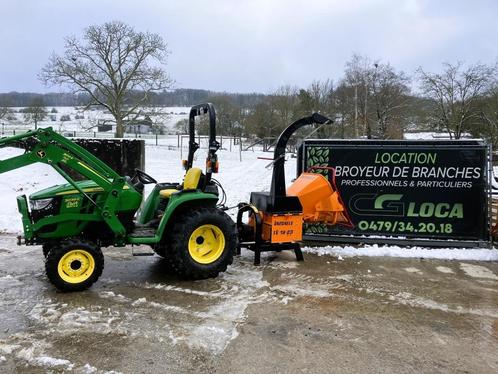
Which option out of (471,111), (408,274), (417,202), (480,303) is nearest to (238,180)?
(417,202)

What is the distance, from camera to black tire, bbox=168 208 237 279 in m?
5.72

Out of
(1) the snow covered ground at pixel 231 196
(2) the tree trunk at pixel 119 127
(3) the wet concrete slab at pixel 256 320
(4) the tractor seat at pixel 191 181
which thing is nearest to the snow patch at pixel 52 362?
(3) the wet concrete slab at pixel 256 320

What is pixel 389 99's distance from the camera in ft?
149

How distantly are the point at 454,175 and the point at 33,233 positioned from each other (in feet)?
20.9

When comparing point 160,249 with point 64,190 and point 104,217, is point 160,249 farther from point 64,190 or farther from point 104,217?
point 64,190

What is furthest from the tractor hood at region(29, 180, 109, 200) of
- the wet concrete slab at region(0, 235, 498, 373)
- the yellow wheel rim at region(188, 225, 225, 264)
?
the yellow wheel rim at region(188, 225, 225, 264)

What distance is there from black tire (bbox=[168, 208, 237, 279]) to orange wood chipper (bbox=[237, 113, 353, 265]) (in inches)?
27.6

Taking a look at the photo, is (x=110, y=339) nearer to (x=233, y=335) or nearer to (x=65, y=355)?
(x=65, y=355)

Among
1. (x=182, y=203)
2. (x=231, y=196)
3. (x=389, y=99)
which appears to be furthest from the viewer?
(x=389, y=99)

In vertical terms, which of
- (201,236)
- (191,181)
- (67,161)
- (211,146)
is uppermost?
(211,146)

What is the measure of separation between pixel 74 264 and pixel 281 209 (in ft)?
9.17

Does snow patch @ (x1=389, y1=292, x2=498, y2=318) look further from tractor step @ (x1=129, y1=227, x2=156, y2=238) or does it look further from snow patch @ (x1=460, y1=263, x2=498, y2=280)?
tractor step @ (x1=129, y1=227, x2=156, y2=238)

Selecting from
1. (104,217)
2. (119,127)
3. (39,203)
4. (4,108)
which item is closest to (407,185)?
(104,217)

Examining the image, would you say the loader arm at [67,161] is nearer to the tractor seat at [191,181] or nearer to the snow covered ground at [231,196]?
the tractor seat at [191,181]
